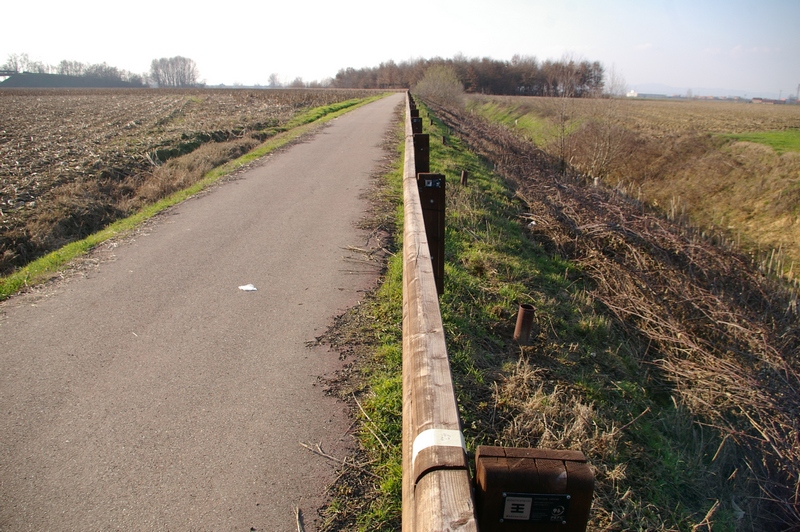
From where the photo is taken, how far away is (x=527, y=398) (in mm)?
3705

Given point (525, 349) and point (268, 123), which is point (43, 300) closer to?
point (525, 349)

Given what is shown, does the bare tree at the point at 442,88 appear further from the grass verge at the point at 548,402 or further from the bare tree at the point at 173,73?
the bare tree at the point at 173,73

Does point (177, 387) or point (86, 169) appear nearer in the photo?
point (177, 387)

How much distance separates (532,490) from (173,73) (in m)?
197

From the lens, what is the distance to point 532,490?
4.13ft

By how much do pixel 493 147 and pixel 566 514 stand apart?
17740 mm

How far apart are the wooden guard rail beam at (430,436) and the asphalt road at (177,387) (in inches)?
38.6

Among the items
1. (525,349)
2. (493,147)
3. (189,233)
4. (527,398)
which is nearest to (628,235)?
(525,349)

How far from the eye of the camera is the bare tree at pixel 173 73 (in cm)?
16875

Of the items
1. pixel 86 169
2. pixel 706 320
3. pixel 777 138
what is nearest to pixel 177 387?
pixel 706 320

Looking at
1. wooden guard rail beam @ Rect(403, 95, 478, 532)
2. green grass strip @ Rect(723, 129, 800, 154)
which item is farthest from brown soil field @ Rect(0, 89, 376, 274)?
green grass strip @ Rect(723, 129, 800, 154)

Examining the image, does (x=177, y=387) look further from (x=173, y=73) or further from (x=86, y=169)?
(x=173, y=73)

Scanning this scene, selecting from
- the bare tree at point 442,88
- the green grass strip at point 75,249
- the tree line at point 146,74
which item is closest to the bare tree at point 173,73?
the tree line at point 146,74

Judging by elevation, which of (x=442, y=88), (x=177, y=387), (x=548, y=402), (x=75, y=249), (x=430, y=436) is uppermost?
(x=442, y=88)
